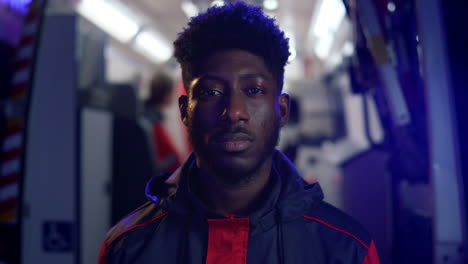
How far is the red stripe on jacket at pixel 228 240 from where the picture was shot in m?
1.05

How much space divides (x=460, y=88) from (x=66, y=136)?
215 cm

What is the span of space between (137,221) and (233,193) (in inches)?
14.8

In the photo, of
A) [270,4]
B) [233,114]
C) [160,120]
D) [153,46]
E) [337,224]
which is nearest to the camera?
[233,114]

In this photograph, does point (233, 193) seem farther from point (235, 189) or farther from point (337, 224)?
point (337, 224)

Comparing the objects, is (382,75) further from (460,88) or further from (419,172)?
(419,172)

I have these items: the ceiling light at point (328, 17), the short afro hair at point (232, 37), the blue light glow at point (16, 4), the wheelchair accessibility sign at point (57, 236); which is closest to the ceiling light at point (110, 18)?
the blue light glow at point (16, 4)

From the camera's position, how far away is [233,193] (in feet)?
3.83

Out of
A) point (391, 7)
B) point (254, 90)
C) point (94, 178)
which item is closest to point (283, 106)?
point (254, 90)

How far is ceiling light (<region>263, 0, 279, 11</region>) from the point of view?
292 centimetres

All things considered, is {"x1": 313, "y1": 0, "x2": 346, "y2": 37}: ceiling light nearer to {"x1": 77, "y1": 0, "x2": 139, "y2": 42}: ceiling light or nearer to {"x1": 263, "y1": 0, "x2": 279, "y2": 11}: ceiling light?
{"x1": 263, "y1": 0, "x2": 279, "y2": 11}: ceiling light

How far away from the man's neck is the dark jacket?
0.14 ft

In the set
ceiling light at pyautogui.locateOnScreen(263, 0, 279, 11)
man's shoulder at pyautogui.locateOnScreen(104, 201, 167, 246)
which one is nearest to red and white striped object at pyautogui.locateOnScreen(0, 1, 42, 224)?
man's shoulder at pyautogui.locateOnScreen(104, 201, 167, 246)

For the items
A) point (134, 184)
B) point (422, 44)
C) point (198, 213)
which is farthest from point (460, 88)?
point (134, 184)

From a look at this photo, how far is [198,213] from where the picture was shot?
1.14 meters
